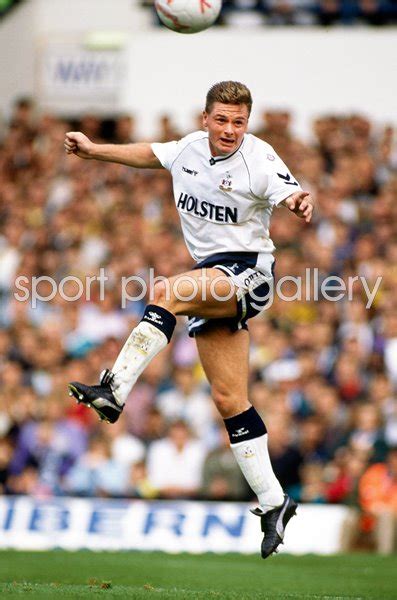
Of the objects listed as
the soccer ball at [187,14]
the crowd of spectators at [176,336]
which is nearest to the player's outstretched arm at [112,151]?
the soccer ball at [187,14]

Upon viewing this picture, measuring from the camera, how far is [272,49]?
20.6 meters

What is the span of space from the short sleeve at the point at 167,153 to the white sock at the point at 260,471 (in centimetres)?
192

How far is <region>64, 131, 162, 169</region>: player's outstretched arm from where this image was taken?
30.9ft

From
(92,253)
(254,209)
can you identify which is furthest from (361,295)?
(254,209)

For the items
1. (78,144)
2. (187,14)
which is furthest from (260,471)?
(187,14)

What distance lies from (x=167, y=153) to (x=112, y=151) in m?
0.37

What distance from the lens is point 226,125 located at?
905 centimetres

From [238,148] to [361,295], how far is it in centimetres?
723

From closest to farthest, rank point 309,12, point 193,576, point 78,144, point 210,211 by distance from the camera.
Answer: point 210,211
point 78,144
point 193,576
point 309,12

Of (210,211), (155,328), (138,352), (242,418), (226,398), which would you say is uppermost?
(210,211)

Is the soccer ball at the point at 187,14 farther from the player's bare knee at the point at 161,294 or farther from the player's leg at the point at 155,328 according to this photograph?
the player's bare knee at the point at 161,294

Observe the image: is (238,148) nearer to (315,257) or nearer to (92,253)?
(315,257)

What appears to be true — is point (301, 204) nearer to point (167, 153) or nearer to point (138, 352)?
point (167, 153)

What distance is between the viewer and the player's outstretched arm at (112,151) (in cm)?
943
